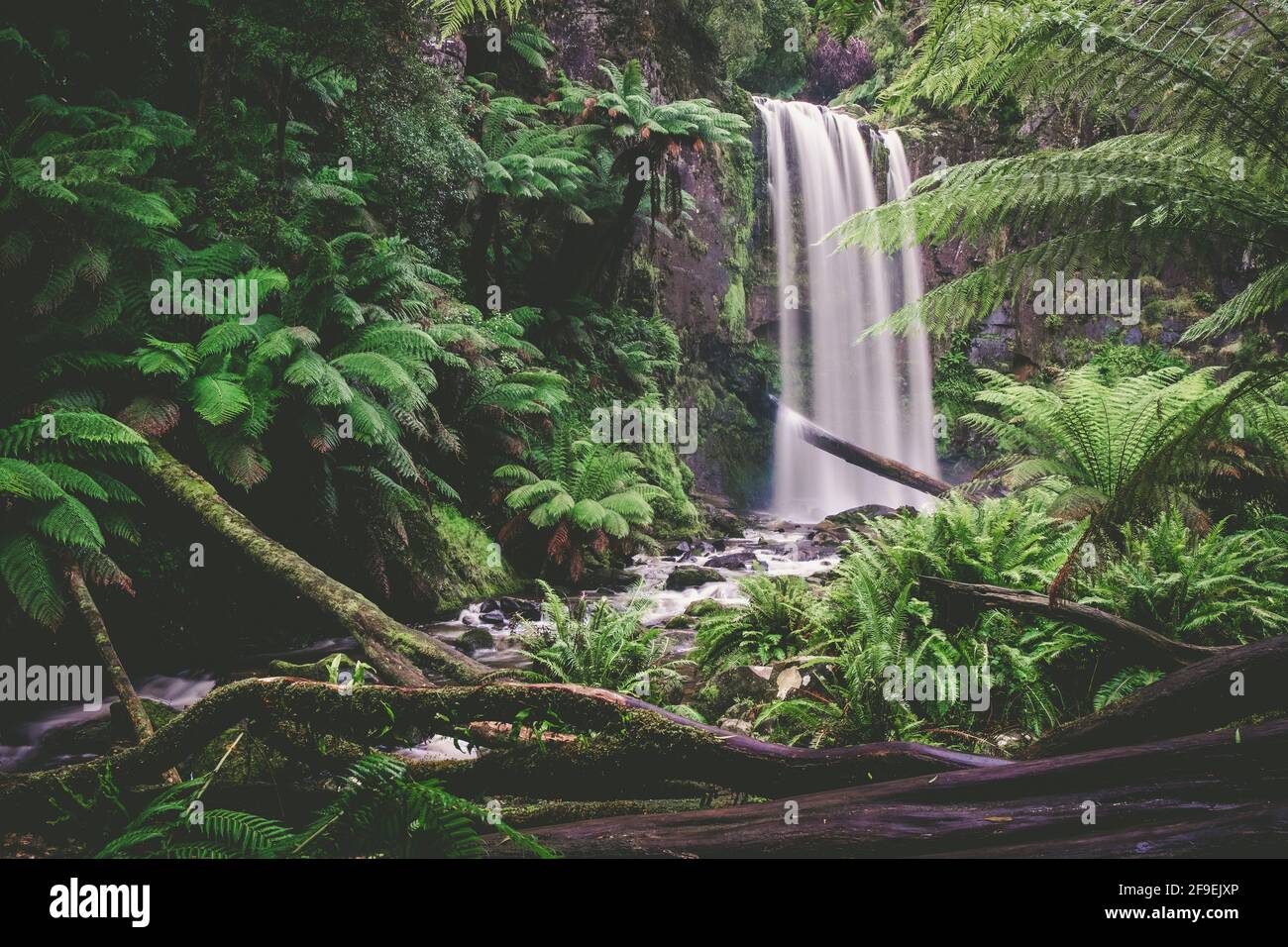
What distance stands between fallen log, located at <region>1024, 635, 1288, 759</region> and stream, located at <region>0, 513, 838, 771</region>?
163 centimetres

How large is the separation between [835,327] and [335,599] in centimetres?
1382

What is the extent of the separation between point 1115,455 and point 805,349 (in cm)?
1049

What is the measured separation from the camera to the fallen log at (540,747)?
1.82 meters

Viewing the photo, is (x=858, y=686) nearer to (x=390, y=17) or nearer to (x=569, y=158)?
(x=390, y=17)

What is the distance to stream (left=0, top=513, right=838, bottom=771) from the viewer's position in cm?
335

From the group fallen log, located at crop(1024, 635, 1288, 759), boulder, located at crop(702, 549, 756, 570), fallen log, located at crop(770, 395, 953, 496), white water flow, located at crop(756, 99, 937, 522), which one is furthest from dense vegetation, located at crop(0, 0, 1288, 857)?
white water flow, located at crop(756, 99, 937, 522)

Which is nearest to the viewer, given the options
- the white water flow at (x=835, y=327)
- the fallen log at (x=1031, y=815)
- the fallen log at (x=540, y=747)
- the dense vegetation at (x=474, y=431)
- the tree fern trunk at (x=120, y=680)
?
the fallen log at (x=1031, y=815)

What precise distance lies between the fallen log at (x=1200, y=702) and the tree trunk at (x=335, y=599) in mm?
1760

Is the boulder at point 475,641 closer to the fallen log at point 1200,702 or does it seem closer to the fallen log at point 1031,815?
the fallen log at point 1031,815

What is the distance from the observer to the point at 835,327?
51.0 feet

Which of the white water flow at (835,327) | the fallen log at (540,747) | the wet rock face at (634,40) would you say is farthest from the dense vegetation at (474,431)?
the white water flow at (835,327)
